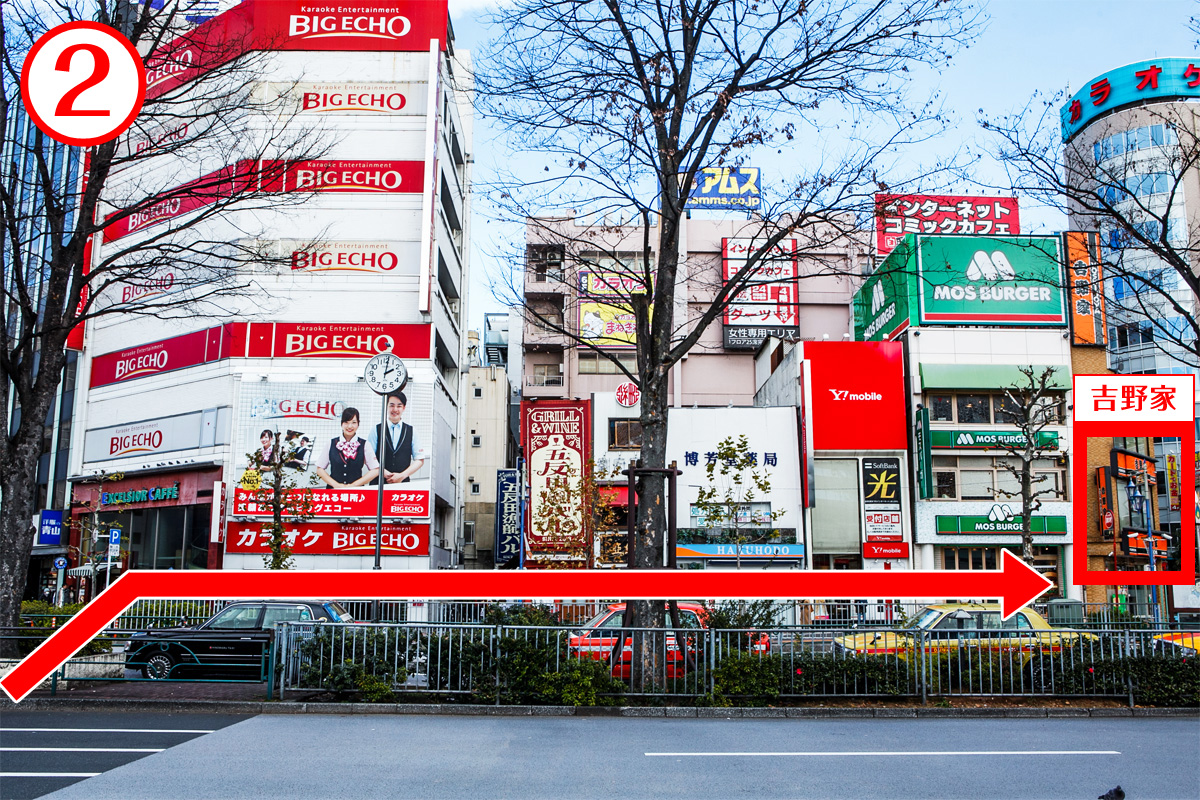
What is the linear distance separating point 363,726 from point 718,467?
1085 inches

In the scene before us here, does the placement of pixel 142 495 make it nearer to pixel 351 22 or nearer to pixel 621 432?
pixel 621 432

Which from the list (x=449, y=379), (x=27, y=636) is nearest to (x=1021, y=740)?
(x=27, y=636)

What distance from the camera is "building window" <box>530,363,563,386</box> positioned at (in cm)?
5575

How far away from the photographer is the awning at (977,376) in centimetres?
3791

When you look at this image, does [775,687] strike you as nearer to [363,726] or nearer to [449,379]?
[363,726]

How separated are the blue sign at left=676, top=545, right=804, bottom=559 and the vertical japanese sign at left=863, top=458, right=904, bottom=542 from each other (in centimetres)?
300

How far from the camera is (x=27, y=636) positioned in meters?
14.1

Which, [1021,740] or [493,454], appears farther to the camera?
[493,454]

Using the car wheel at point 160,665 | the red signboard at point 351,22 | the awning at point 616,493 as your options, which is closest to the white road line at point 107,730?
the car wheel at point 160,665

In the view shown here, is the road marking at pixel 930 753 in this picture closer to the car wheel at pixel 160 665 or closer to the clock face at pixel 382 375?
the car wheel at pixel 160 665

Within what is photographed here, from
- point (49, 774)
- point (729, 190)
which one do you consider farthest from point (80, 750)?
point (729, 190)

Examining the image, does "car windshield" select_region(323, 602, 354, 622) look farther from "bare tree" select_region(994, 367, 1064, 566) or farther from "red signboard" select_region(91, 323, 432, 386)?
"bare tree" select_region(994, 367, 1064, 566)

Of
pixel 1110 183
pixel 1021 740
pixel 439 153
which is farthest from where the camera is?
pixel 439 153

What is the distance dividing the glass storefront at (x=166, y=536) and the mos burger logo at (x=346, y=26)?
20140 mm
